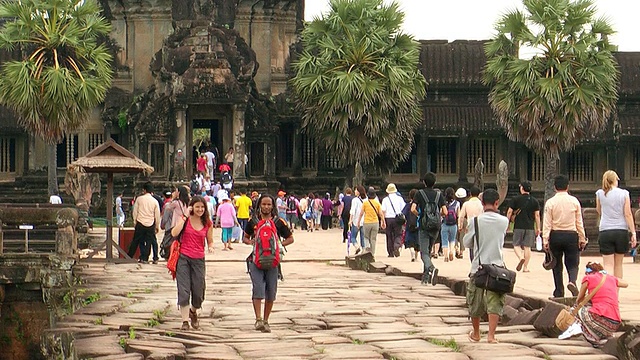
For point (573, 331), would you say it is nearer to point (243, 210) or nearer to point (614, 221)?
point (614, 221)

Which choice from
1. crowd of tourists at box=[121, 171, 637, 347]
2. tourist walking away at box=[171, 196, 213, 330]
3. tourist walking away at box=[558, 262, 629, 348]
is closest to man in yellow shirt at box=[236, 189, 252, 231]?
crowd of tourists at box=[121, 171, 637, 347]

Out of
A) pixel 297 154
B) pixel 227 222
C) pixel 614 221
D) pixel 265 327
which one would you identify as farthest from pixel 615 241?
pixel 297 154


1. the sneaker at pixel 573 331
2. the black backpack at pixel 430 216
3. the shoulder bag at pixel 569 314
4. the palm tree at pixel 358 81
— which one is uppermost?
the palm tree at pixel 358 81

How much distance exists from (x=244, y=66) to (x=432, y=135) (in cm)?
704

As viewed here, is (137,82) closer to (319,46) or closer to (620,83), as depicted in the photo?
(319,46)

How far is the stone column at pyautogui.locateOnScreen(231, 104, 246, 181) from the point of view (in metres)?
44.4

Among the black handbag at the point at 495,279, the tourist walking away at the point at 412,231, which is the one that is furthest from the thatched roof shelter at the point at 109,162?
the black handbag at the point at 495,279

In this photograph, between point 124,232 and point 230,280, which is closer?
point 230,280

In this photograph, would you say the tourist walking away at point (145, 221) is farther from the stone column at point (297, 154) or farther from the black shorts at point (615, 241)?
the stone column at point (297, 154)

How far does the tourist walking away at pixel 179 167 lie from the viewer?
43781 millimetres

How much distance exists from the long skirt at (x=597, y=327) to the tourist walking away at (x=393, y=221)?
532 inches

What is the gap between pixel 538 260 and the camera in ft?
87.6

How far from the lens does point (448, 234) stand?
26688mm

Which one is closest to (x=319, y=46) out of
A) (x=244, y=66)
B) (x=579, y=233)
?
(x=244, y=66)
